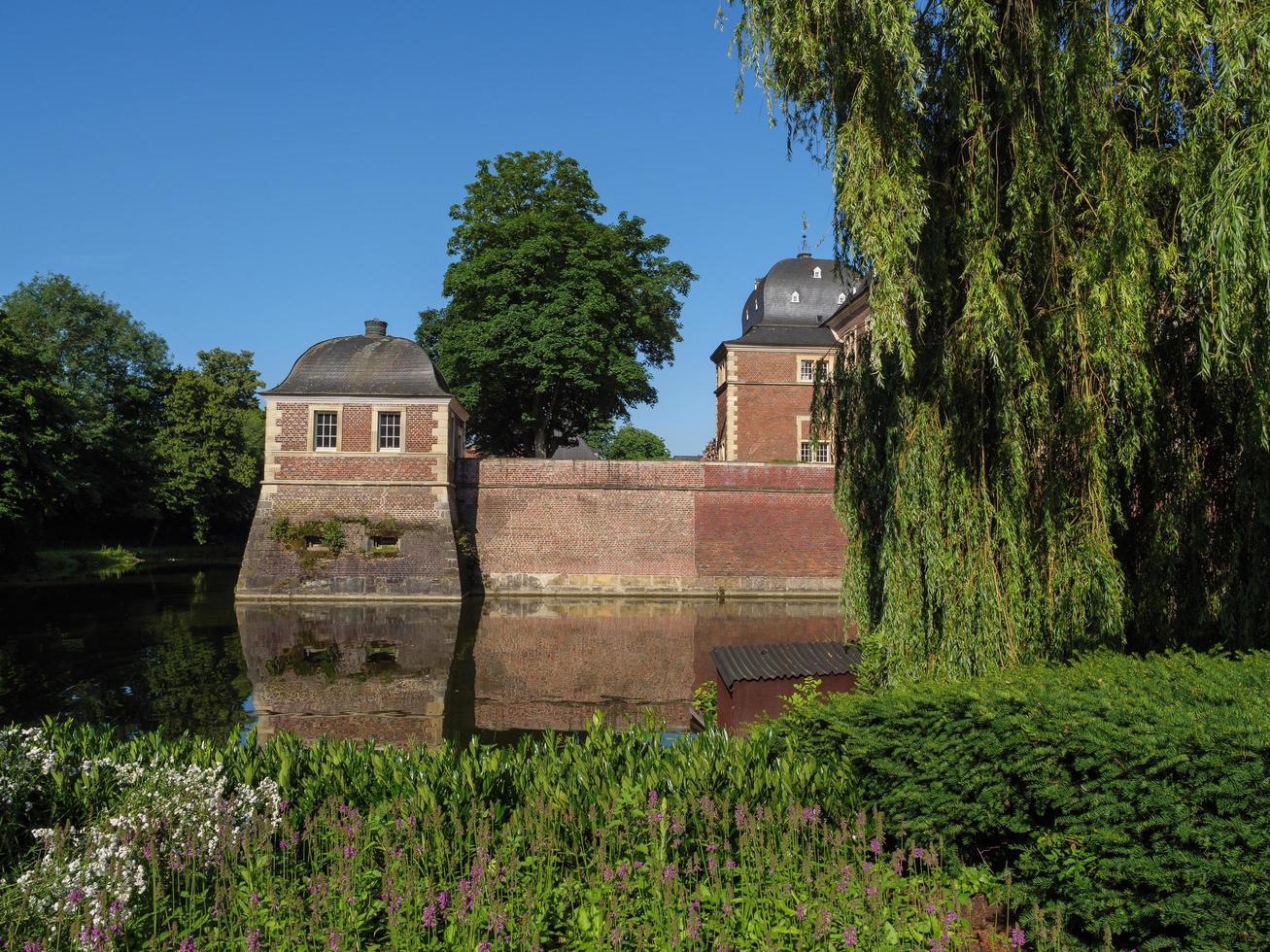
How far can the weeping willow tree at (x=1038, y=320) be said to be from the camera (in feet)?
20.6

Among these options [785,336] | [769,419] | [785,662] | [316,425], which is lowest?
[785,662]

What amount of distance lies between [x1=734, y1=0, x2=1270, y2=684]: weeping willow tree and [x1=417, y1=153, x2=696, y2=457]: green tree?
22.7m

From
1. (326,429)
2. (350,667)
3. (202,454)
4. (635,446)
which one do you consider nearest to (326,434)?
(326,429)

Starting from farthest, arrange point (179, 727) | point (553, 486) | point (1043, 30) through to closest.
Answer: point (553, 486) → point (179, 727) → point (1043, 30)

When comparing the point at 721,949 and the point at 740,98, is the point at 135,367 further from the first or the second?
the point at 721,949

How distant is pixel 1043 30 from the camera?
6496 mm

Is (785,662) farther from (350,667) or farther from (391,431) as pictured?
Answer: (391,431)

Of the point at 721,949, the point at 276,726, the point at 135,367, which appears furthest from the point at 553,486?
the point at 135,367

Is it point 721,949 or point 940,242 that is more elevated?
point 940,242

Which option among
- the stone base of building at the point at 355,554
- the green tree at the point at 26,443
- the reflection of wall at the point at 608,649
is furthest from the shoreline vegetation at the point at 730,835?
the green tree at the point at 26,443

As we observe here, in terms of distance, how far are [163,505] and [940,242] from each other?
4348 centimetres

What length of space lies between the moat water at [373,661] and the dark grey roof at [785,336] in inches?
540

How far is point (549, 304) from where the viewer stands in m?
29.9

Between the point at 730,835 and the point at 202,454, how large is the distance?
4276 cm
